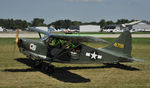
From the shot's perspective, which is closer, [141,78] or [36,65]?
[141,78]

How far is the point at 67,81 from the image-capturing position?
9.64 m

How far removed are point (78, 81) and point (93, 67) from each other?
11.3 feet

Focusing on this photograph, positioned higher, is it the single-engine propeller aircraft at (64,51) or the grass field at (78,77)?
the single-engine propeller aircraft at (64,51)

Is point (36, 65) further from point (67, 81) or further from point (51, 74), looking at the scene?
point (67, 81)

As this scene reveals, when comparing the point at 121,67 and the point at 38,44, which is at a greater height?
the point at 38,44

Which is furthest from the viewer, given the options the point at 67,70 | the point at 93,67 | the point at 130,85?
the point at 93,67

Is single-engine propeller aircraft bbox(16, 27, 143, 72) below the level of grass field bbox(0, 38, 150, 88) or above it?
above

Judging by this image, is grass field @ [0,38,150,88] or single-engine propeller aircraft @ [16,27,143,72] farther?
single-engine propeller aircraft @ [16,27,143,72]

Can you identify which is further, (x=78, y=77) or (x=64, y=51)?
(x=64, y=51)

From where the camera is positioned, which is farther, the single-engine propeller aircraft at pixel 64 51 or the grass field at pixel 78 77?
the single-engine propeller aircraft at pixel 64 51

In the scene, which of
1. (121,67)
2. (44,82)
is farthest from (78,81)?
(121,67)

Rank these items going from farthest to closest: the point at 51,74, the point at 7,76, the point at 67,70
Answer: the point at 67,70
the point at 51,74
the point at 7,76

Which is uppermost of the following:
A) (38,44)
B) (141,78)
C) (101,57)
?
(38,44)

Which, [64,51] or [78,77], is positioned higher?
[64,51]
